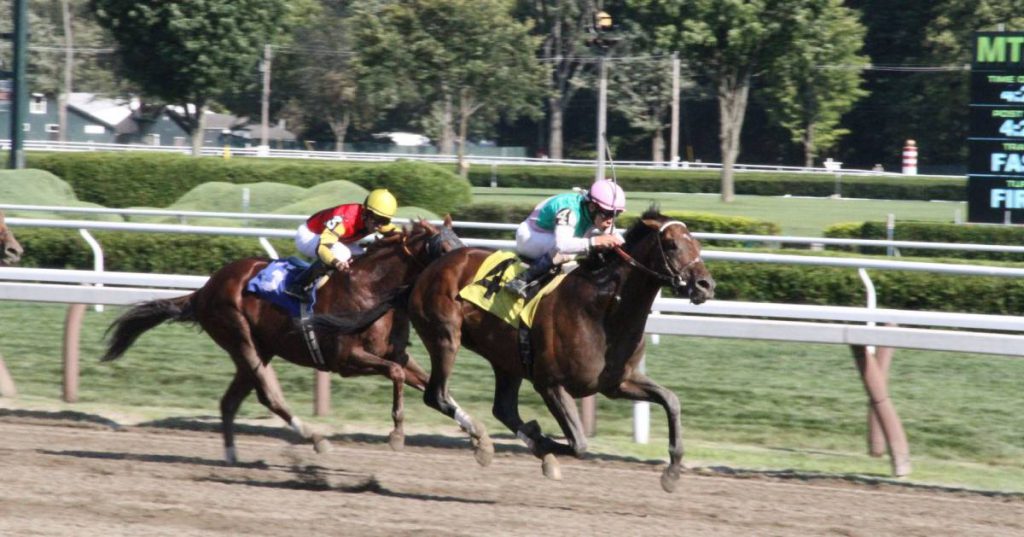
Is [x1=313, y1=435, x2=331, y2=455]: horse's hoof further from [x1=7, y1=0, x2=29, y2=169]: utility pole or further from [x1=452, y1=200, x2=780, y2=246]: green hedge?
[x1=7, y1=0, x2=29, y2=169]: utility pole

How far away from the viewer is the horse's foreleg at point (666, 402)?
5.75 m

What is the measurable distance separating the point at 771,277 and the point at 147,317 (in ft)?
19.7

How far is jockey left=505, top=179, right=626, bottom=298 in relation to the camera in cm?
584

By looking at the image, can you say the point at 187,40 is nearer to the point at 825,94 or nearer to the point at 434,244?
the point at 825,94

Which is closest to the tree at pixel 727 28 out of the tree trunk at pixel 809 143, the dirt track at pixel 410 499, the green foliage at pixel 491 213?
the green foliage at pixel 491 213

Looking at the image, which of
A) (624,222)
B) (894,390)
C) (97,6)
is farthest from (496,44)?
(894,390)

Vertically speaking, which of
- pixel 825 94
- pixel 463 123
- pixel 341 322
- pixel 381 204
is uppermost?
pixel 825 94

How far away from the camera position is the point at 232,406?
22.4 ft

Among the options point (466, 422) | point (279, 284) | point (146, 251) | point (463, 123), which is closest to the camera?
point (466, 422)

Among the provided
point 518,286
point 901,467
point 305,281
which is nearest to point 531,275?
point 518,286

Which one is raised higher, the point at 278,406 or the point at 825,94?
the point at 825,94

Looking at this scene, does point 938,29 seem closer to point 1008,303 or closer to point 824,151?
point 824,151

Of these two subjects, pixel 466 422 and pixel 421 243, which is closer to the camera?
pixel 466 422

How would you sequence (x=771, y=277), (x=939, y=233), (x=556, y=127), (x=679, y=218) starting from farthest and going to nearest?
(x=556, y=127) < (x=939, y=233) < (x=679, y=218) < (x=771, y=277)
